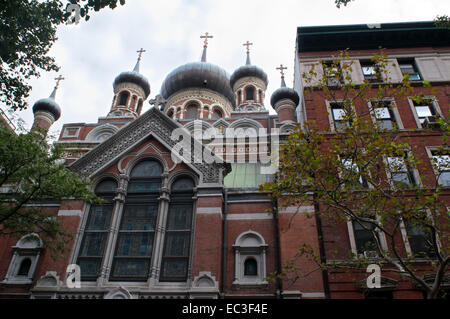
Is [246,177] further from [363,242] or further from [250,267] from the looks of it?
[363,242]

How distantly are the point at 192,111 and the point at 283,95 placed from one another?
13.0 m

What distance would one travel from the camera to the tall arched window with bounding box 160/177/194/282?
15375 millimetres

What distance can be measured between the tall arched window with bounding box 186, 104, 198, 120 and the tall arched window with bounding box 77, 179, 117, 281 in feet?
64.7

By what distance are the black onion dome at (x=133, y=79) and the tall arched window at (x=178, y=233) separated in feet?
65.9

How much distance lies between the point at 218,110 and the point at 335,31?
16.4 m

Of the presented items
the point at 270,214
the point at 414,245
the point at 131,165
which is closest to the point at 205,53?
the point at 131,165

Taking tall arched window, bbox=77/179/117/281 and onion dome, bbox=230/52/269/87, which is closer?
tall arched window, bbox=77/179/117/281

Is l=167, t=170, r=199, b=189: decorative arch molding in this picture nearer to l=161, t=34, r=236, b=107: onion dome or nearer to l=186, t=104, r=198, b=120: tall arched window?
l=186, t=104, r=198, b=120: tall arched window

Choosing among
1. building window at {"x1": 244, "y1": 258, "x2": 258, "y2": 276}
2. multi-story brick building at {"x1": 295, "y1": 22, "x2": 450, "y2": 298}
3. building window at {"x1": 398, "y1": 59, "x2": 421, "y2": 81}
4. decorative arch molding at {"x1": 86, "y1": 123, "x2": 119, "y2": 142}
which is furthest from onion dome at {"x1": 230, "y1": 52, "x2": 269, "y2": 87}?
building window at {"x1": 244, "y1": 258, "x2": 258, "y2": 276}

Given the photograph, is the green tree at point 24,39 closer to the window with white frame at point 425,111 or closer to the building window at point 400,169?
the building window at point 400,169

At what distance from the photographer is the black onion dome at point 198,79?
3881 centimetres

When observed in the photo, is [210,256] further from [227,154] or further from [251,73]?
[251,73]

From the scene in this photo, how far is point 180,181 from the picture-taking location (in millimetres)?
17812

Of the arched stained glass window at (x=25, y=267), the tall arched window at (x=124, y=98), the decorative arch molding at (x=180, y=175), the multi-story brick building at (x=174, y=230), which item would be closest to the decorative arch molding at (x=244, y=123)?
the multi-story brick building at (x=174, y=230)
